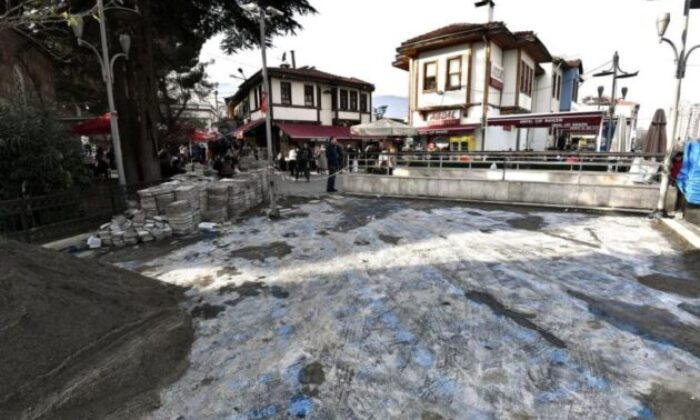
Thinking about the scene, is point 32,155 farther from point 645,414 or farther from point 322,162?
point 322,162

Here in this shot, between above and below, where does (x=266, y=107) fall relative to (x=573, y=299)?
above

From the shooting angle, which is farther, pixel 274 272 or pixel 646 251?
pixel 646 251

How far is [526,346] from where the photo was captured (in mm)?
3492

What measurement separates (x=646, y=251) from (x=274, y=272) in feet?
21.1

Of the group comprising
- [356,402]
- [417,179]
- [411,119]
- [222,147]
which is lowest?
[356,402]

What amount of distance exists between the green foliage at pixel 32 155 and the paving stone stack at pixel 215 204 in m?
2.88

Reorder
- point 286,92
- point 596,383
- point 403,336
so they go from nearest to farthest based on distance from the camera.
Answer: point 596,383 → point 403,336 → point 286,92

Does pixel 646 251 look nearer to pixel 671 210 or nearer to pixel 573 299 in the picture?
pixel 573 299

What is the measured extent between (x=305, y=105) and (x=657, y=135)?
2213cm

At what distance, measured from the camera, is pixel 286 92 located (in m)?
26.9

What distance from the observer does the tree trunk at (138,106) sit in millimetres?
11516

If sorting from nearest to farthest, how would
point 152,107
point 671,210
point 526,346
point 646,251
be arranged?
point 526,346, point 646,251, point 671,210, point 152,107

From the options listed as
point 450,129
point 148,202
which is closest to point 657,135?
point 450,129

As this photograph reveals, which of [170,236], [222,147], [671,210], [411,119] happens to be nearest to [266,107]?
[170,236]
